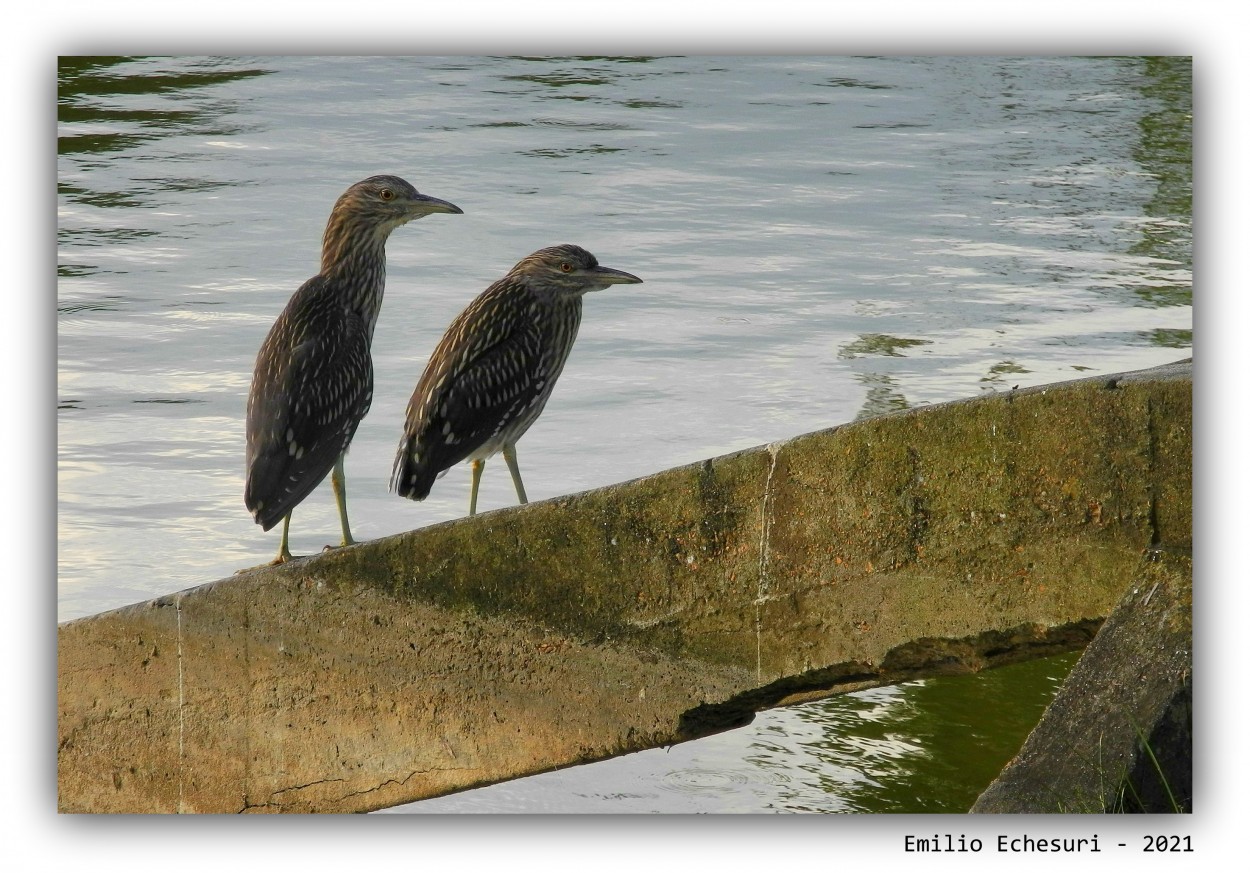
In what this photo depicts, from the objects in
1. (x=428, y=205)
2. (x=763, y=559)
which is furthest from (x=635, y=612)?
(x=428, y=205)

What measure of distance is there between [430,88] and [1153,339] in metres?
2.10

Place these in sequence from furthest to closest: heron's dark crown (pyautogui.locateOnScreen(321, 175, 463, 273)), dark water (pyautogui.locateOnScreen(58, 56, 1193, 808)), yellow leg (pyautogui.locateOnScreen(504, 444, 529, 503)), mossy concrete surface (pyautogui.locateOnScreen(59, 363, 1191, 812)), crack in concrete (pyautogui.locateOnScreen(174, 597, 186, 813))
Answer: yellow leg (pyautogui.locateOnScreen(504, 444, 529, 503)), heron's dark crown (pyautogui.locateOnScreen(321, 175, 463, 273)), dark water (pyautogui.locateOnScreen(58, 56, 1193, 808)), crack in concrete (pyautogui.locateOnScreen(174, 597, 186, 813)), mossy concrete surface (pyautogui.locateOnScreen(59, 363, 1191, 812))

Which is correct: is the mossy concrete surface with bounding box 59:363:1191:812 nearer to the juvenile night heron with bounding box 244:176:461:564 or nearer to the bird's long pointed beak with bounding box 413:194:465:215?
the juvenile night heron with bounding box 244:176:461:564

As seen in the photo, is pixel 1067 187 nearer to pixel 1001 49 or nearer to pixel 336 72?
pixel 1001 49

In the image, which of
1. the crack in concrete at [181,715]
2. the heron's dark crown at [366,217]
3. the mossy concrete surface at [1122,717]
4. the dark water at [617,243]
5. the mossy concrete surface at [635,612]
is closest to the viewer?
the mossy concrete surface at [1122,717]

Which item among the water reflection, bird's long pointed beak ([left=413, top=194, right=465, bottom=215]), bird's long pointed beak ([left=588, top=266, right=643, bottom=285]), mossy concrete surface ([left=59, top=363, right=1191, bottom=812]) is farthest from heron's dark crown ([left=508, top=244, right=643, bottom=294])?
the water reflection

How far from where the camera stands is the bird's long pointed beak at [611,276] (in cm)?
434

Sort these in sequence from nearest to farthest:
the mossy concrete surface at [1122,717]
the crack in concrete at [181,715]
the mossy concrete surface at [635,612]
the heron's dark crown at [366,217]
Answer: the mossy concrete surface at [1122,717]
the mossy concrete surface at [635,612]
the crack in concrete at [181,715]
the heron's dark crown at [366,217]

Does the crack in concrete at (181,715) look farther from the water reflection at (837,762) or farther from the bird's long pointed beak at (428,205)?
the bird's long pointed beak at (428,205)

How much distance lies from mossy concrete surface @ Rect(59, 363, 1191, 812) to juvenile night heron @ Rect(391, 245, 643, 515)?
0.76 metres

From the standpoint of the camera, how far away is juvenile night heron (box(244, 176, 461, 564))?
3963 millimetres

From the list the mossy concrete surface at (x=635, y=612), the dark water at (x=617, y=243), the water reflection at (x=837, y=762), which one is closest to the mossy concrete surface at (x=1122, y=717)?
the mossy concrete surface at (x=635, y=612)

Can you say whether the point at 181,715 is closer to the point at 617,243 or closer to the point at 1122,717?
the point at 1122,717
